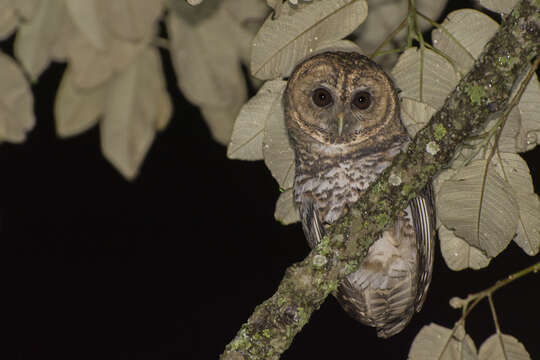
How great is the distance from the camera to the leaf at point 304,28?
133 cm

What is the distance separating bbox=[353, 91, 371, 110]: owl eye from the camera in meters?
2.03

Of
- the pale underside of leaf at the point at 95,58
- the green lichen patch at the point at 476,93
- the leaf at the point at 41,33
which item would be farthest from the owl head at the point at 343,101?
the green lichen patch at the point at 476,93

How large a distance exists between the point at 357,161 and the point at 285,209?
0.54 metres

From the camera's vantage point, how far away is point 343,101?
6.72 feet

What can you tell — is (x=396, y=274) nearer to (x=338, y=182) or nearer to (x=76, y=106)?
(x=338, y=182)

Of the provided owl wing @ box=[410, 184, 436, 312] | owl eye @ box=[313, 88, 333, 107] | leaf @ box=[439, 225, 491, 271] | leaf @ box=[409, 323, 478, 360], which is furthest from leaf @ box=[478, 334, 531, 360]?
owl eye @ box=[313, 88, 333, 107]

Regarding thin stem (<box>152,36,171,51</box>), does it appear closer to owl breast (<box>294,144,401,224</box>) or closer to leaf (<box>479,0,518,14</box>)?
owl breast (<box>294,144,401,224</box>)

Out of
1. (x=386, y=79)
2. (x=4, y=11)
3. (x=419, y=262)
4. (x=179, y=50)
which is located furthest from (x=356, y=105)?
(x=4, y=11)

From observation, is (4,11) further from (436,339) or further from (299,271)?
(436,339)

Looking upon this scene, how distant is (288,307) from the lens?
1.27 metres

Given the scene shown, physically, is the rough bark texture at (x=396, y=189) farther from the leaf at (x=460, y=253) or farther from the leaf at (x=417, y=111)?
the leaf at (x=460, y=253)

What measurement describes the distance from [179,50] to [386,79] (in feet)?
2.33

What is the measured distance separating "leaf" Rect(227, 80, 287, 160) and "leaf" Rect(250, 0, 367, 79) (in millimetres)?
48

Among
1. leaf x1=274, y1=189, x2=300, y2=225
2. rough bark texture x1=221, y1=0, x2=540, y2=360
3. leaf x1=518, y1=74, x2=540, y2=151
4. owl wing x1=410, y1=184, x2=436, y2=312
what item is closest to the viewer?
rough bark texture x1=221, y1=0, x2=540, y2=360
